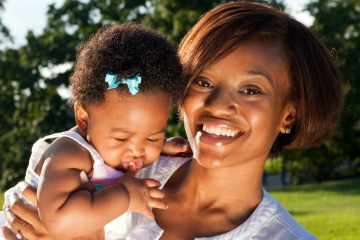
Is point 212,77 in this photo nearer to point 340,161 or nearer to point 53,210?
point 53,210

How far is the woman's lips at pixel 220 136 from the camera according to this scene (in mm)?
2355

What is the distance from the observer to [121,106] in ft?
7.34

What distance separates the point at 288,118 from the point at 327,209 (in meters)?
10.6

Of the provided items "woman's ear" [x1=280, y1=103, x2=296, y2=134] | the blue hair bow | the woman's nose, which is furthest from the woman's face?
the blue hair bow

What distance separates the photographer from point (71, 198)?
1.97 m

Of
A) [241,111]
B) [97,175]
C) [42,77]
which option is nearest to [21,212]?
[97,175]

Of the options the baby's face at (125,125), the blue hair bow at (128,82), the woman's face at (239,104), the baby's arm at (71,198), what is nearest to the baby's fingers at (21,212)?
the baby's arm at (71,198)

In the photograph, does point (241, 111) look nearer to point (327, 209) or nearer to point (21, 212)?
point (21, 212)

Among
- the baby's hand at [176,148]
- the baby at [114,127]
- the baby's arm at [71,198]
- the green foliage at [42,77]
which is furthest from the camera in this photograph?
the green foliage at [42,77]

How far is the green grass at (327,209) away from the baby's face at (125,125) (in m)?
5.61

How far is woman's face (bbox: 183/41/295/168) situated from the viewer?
2350mm

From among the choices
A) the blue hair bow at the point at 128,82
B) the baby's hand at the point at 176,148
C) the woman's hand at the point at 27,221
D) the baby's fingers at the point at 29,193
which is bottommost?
the woman's hand at the point at 27,221

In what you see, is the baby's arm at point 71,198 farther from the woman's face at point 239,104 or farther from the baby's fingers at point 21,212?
the woman's face at point 239,104

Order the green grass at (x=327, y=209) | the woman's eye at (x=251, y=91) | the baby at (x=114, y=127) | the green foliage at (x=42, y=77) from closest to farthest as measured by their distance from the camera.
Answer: the baby at (x=114, y=127) → the woman's eye at (x=251, y=91) → the green grass at (x=327, y=209) → the green foliage at (x=42, y=77)
